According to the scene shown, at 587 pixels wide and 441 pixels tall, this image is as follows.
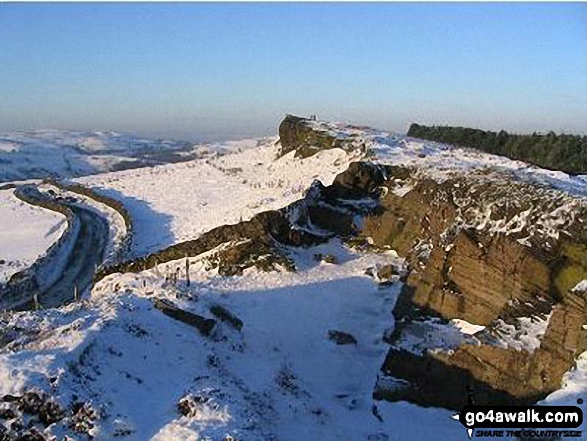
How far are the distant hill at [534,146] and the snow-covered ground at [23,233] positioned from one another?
41074 millimetres

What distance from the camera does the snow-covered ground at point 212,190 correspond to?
4644 centimetres

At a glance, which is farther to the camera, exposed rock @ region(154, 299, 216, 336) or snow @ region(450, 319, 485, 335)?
snow @ region(450, 319, 485, 335)

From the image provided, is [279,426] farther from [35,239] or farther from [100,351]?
[35,239]

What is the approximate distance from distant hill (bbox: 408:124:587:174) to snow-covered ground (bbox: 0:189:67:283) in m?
41.1

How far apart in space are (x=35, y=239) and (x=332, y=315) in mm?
35989

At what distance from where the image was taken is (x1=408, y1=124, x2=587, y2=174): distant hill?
2124 inches

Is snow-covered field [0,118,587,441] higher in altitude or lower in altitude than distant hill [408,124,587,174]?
lower

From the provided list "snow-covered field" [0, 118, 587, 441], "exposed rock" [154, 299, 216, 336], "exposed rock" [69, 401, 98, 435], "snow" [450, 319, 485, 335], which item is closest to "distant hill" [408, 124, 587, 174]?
"snow-covered field" [0, 118, 587, 441]

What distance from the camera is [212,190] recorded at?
212 ft

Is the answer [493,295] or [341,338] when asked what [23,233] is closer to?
[341,338]

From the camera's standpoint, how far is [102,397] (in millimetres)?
15883

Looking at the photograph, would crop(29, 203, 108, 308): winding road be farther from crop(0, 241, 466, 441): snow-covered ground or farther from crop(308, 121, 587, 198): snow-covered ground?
crop(308, 121, 587, 198): snow-covered ground

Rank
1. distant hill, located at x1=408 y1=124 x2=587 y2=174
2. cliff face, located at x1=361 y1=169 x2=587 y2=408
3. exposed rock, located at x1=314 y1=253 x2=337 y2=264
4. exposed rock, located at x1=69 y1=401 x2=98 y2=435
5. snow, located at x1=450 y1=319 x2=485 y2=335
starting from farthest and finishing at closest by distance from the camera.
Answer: distant hill, located at x1=408 y1=124 x2=587 y2=174 < exposed rock, located at x1=314 y1=253 x2=337 y2=264 < snow, located at x1=450 y1=319 x2=485 y2=335 < cliff face, located at x1=361 y1=169 x2=587 y2=408 < exposed rock, located at x1=69 y1=401 x2=98 y2=435

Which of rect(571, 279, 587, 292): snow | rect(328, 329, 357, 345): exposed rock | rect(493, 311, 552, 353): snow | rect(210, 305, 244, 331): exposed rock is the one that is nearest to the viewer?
rect(571, 279, 587, 292): snow
